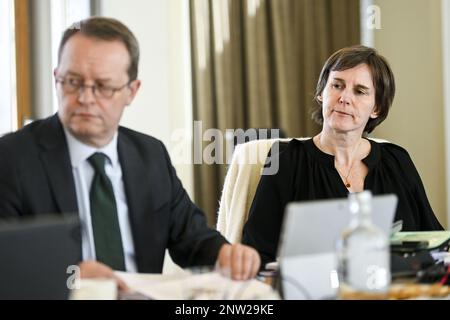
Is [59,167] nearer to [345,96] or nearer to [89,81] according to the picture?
[89,81]

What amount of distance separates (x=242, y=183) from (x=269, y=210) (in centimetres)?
18

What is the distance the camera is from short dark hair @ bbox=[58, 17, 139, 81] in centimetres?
145

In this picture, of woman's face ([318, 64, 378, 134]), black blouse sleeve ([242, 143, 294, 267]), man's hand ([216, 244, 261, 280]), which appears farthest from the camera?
woman's face ([318, 64, 378, 134])

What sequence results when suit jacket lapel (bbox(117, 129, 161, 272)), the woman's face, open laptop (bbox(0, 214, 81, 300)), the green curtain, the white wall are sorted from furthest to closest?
the green curtain, the white wall, the woman's face, suit jacket lapel (bbox(117, 129, 161, 272)), open laptop (bbox(0, 214, 81, 300))

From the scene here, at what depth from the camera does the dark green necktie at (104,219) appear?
1.47 meters

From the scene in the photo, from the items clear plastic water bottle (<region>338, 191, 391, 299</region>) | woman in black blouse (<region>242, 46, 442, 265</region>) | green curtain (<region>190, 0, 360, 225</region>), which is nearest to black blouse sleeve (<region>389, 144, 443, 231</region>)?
woman in black blouse (<region>242, 46, 442, 265</region>)

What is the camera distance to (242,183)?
2.24 meters

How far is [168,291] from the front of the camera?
1.19m

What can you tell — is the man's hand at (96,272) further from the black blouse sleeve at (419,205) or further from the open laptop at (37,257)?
the black blouse sleeve at (419,205)

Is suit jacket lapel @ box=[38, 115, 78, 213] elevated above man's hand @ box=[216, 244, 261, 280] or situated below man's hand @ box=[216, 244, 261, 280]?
above

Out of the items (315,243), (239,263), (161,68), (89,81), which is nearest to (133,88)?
(89,81)


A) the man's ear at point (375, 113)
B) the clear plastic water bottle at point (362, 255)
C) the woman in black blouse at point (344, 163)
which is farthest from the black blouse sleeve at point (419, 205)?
the clear plastic water bottle at point (362, 255)

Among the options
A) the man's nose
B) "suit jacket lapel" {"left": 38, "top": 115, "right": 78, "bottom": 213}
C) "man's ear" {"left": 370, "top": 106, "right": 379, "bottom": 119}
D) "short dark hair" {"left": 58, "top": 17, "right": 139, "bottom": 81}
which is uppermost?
"short dark hair" {"left": 58, "top": 17, "right": 139, "bottom": 81}

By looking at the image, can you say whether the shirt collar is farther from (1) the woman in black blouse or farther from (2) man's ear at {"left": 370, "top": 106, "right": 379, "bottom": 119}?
(2) man's ear at {"left": 370, "top": 106, "right": 379, "bottom": 119}
